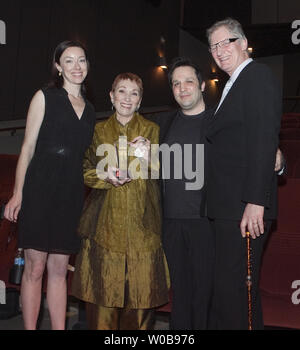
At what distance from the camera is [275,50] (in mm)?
9914

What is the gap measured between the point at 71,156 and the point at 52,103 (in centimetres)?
24

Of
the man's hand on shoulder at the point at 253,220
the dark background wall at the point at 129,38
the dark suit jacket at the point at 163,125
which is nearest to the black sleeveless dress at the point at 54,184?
the dark suit jacket at the point at 163,125

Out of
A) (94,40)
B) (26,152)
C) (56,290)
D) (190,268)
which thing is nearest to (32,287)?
(56,290)

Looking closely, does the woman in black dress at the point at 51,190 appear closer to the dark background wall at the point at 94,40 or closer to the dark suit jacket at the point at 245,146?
the dark suit jacket at the point at 245,146

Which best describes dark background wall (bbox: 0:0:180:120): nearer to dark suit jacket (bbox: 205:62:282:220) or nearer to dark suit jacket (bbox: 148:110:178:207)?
dark suit jacket (bbox: 148:110:178:207)

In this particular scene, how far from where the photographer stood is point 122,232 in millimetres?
1680

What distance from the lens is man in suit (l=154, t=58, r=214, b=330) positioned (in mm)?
1744

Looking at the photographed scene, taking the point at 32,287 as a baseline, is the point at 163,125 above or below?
above

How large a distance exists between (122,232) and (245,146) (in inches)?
24.6

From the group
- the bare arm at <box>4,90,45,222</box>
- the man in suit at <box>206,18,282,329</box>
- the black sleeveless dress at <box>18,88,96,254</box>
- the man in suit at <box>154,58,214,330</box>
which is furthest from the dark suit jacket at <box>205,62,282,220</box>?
the bare arm at <box>4,90,45,222</box>

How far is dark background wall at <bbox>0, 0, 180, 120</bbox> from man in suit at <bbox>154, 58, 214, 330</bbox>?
150 inches

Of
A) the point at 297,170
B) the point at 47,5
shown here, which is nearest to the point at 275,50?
the point at 47,5

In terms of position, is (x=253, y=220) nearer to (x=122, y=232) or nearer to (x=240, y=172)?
(x=240, y=172)

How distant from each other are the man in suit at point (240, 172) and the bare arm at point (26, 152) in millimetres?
725
